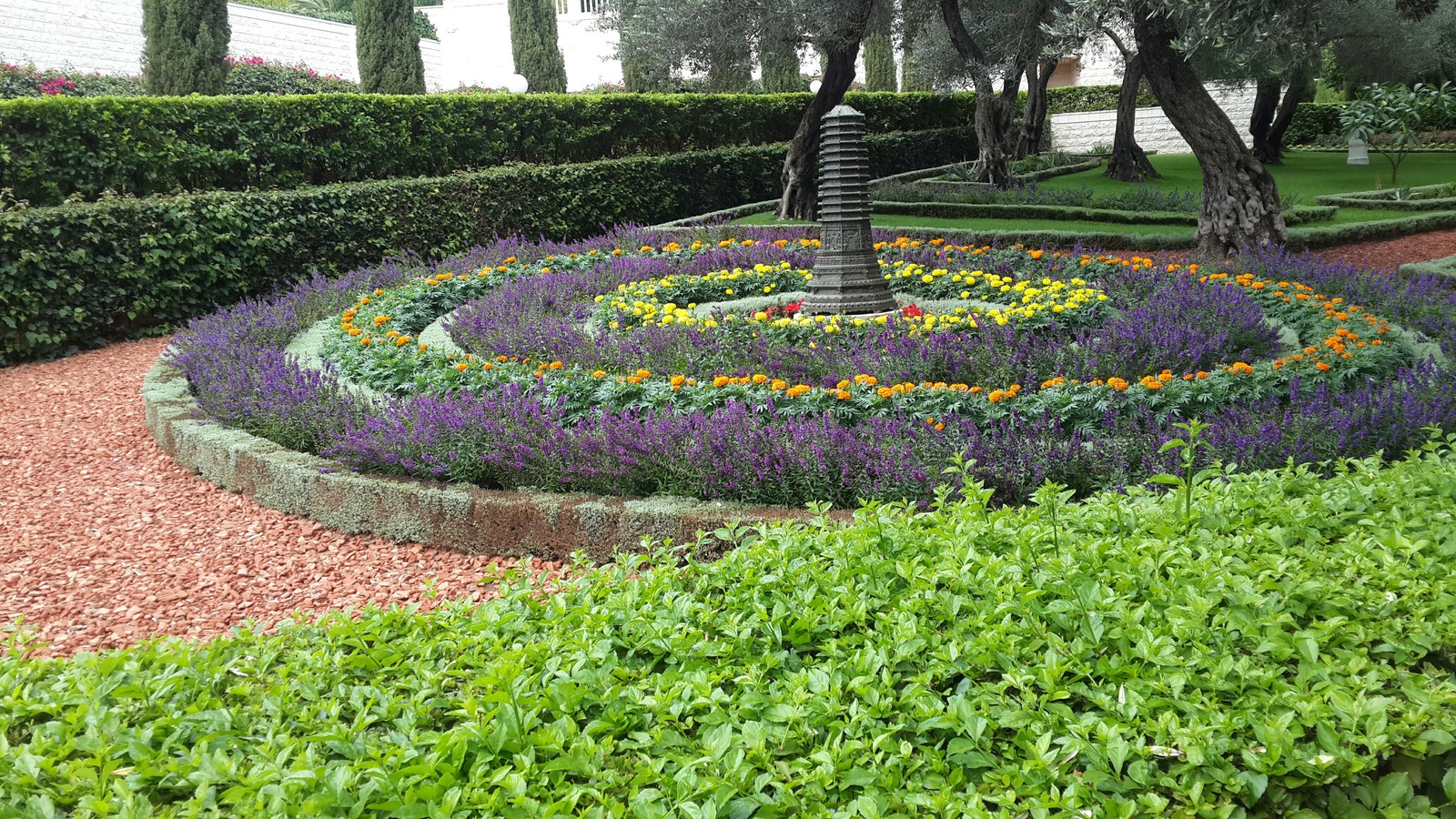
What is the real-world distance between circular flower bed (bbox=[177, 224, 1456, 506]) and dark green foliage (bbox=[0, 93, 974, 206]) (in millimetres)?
2479

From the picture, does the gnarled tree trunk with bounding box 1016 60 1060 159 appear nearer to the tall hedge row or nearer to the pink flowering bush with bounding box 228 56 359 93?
the tall hedge row

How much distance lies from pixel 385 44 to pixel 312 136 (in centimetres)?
792

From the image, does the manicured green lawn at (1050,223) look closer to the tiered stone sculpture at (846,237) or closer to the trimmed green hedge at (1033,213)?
the trimmed green hedge at (1033,213)

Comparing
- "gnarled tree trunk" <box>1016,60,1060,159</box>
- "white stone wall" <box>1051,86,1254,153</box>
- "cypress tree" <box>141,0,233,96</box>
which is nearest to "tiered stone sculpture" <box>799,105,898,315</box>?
"cypress tree" <box>141,0,233,96</box>

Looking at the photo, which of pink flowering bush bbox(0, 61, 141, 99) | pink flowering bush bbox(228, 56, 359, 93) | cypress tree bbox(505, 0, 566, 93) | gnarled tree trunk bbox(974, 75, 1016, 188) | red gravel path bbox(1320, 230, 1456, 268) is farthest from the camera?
cypress tree bbox(505, 0, 566, 93)

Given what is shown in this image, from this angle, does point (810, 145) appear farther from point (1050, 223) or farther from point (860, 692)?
point (860, 692)

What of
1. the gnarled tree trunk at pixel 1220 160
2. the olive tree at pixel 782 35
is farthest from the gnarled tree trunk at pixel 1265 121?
the gnarled tree trunk at pixel 1220 160

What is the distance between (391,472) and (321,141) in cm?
849

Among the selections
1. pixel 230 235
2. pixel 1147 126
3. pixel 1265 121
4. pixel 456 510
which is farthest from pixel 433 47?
pixel 456 510

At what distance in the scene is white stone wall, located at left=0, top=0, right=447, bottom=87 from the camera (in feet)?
68.5

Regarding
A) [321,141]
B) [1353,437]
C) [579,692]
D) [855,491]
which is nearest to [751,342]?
[855,491]

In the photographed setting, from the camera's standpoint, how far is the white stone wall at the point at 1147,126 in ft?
108

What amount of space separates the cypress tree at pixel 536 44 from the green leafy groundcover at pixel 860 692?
1014 inches

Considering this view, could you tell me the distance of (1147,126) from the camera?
3325cm
